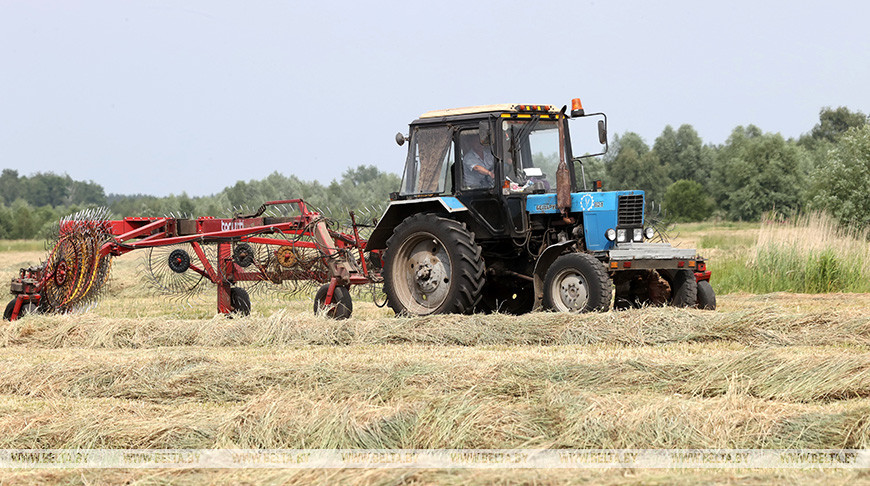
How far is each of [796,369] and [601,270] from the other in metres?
3.41

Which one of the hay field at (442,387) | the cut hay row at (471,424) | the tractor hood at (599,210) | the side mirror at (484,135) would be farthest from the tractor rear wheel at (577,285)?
the cut hay row at (471,424)

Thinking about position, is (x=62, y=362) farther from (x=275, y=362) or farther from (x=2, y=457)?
(x=2, y=457)

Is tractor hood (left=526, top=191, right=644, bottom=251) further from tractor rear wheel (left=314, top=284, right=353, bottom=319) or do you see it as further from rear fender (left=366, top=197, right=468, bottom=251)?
tractor rear wheel (left=314, top=284, right=353, bottom=319)

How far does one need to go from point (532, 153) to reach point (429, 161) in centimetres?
108

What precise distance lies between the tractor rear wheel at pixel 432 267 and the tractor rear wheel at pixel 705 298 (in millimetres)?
2291

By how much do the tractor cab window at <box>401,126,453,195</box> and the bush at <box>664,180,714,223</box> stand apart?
4194cm

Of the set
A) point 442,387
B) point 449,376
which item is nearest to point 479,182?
point 449,376

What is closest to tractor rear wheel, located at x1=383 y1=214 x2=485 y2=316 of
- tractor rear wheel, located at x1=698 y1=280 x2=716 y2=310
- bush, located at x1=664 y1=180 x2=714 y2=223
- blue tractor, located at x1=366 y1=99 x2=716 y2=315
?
blue tractor, located at x1=366 y1=99 x2=716 y2=315

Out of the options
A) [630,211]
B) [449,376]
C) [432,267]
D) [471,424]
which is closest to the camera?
[471,424]

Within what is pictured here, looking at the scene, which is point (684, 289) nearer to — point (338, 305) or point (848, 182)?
point (338, 305)

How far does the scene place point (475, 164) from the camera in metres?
10.5

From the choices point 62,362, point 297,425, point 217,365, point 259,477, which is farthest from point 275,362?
point 259,477

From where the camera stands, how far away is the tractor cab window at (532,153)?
10.3 metres

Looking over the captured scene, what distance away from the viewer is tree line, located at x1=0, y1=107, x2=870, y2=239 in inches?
988
